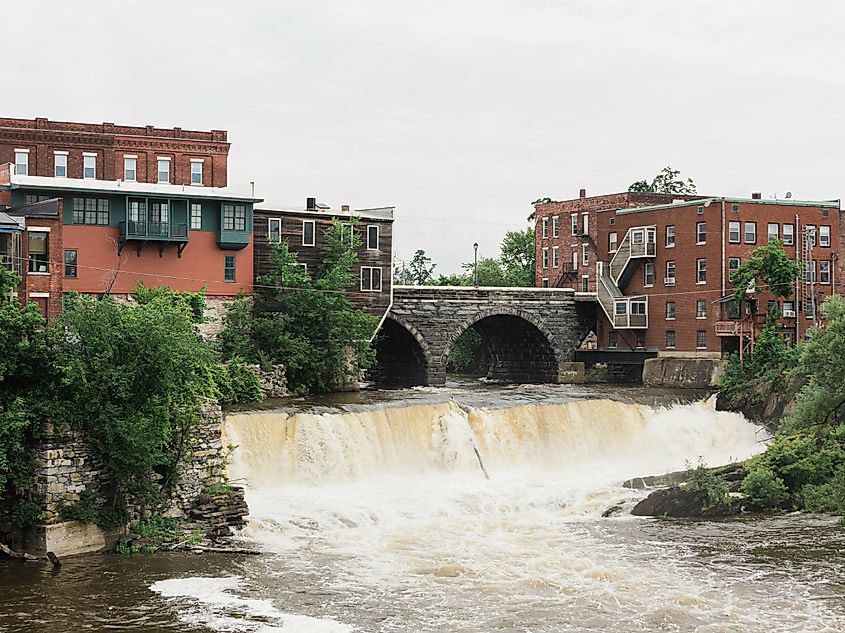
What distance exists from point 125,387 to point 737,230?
138 feet

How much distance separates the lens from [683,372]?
5900 cm

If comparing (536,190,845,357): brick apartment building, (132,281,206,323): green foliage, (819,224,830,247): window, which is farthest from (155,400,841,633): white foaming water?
(819,224,830,247): window

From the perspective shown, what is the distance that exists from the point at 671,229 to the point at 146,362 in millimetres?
42292

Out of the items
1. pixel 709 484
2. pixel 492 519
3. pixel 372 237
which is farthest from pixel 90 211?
pixel 709 484

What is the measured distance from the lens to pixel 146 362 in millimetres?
27641

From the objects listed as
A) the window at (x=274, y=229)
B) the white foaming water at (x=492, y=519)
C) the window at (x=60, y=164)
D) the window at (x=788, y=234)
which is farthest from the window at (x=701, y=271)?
the window at (x=60, y=164)

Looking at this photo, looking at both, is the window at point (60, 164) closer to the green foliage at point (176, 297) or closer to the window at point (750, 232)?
the green foliage at point (176, 297)

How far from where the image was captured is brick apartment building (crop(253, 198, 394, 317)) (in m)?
52.9

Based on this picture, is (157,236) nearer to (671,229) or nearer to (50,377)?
(50,377)

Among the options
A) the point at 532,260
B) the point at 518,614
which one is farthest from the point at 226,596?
the point at 532,260

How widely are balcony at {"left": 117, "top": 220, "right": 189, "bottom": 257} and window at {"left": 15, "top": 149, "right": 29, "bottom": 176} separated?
56.2 feet

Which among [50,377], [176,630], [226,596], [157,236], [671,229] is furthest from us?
[671,229]

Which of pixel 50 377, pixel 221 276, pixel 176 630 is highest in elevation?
pixel 221 276

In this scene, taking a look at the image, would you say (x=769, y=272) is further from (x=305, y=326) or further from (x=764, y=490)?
(x=764, y=490)
